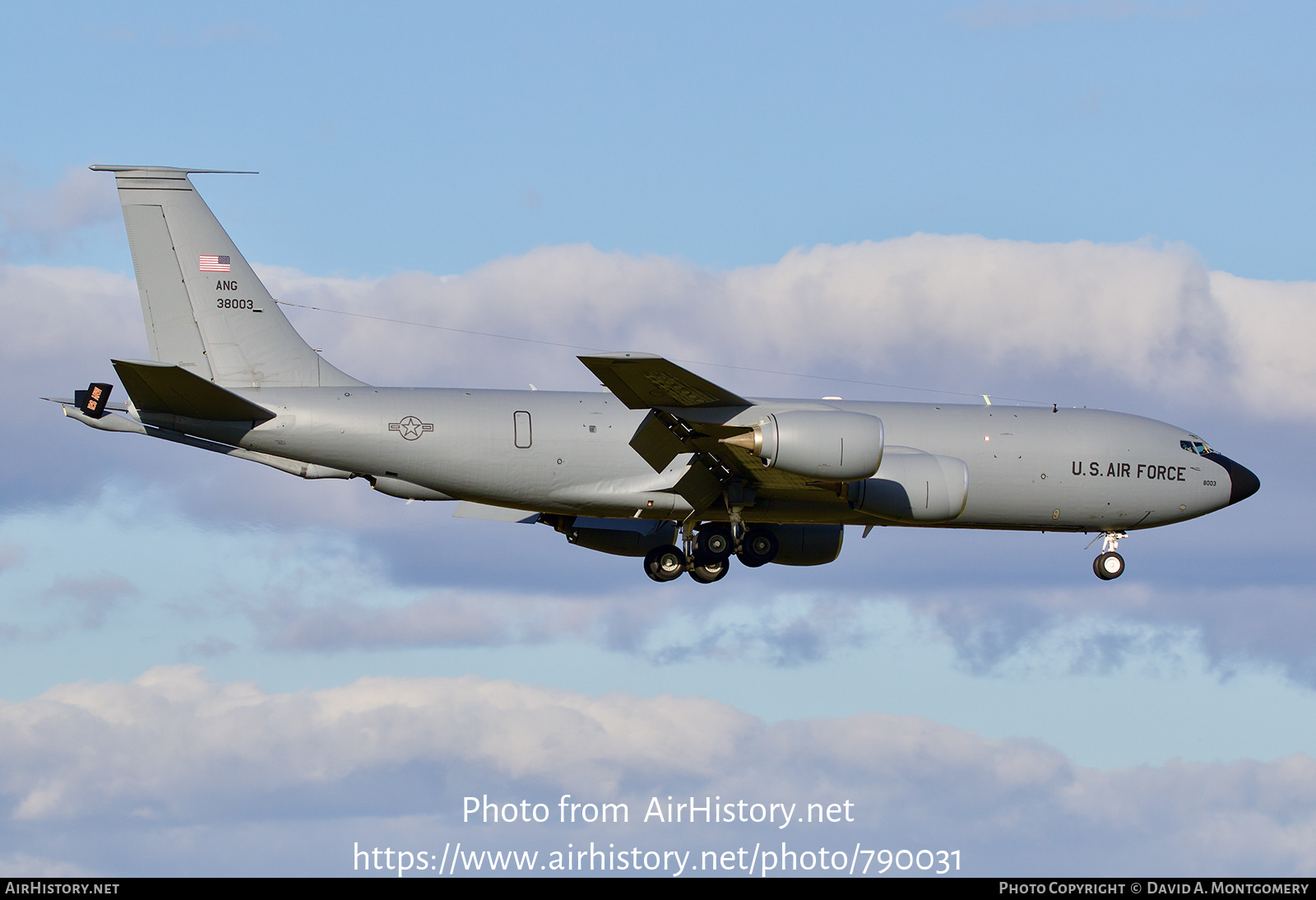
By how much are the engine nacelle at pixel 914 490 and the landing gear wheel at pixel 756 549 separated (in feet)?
10.6

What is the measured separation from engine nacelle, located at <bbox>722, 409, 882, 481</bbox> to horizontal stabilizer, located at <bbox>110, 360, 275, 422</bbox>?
32.1ft

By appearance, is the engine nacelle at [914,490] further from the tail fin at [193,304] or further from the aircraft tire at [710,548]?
the tail fin at [193,304]

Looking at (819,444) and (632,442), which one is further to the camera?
(632,442)

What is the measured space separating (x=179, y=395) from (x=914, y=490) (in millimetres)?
14480

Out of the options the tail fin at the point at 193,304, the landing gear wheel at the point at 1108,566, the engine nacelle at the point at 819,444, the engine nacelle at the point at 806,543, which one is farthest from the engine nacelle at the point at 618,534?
the landing gear wheel at the point at 1108,566

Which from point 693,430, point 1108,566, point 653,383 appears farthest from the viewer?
point 1108,566

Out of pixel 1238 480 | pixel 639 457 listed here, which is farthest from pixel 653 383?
pixel 1238 480

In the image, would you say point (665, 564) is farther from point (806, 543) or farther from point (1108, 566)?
point (1108, 566)

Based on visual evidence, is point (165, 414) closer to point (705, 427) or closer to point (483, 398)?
point (483, 398)

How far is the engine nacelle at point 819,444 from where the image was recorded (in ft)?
90.7

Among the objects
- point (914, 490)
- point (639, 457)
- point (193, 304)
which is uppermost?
point (193, 304)

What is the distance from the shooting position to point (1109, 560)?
34.3 metres

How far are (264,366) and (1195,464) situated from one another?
2078cm
